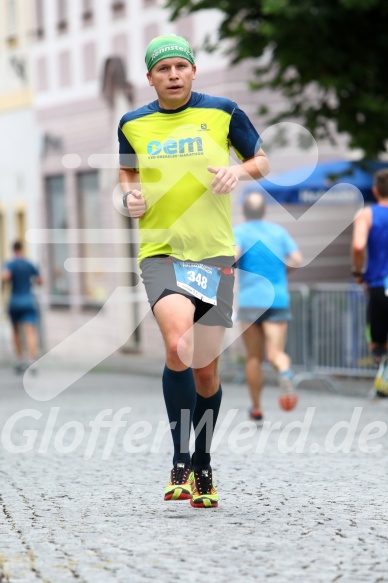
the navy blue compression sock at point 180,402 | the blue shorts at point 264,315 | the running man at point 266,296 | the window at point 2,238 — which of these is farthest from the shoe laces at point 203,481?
the window at point 2,238

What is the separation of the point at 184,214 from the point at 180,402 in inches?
31.2

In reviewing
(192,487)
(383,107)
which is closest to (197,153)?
(192,487)

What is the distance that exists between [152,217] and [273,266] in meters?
5.33

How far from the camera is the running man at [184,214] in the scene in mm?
6602

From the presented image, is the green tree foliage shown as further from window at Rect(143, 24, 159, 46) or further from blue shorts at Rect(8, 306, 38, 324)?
window at Rect(143, 24, 159, 46)

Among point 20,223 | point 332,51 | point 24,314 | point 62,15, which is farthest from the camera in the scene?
point 20,223

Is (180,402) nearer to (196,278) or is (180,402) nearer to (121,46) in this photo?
(196,278)

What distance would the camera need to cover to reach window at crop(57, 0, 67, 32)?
2897 cm

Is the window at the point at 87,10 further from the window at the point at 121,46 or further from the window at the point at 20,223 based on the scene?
the window at the point at 20,223

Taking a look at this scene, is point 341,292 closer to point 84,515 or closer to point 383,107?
point 383,107

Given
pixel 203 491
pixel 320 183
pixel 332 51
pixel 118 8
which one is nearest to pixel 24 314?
pixel 320 183

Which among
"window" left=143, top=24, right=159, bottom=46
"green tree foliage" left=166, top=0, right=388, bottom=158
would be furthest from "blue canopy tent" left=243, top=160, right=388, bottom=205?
"window" left=143, top=24, right=159, bottom=46

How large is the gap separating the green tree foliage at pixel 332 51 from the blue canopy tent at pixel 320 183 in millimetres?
608

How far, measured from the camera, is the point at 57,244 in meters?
29.7
